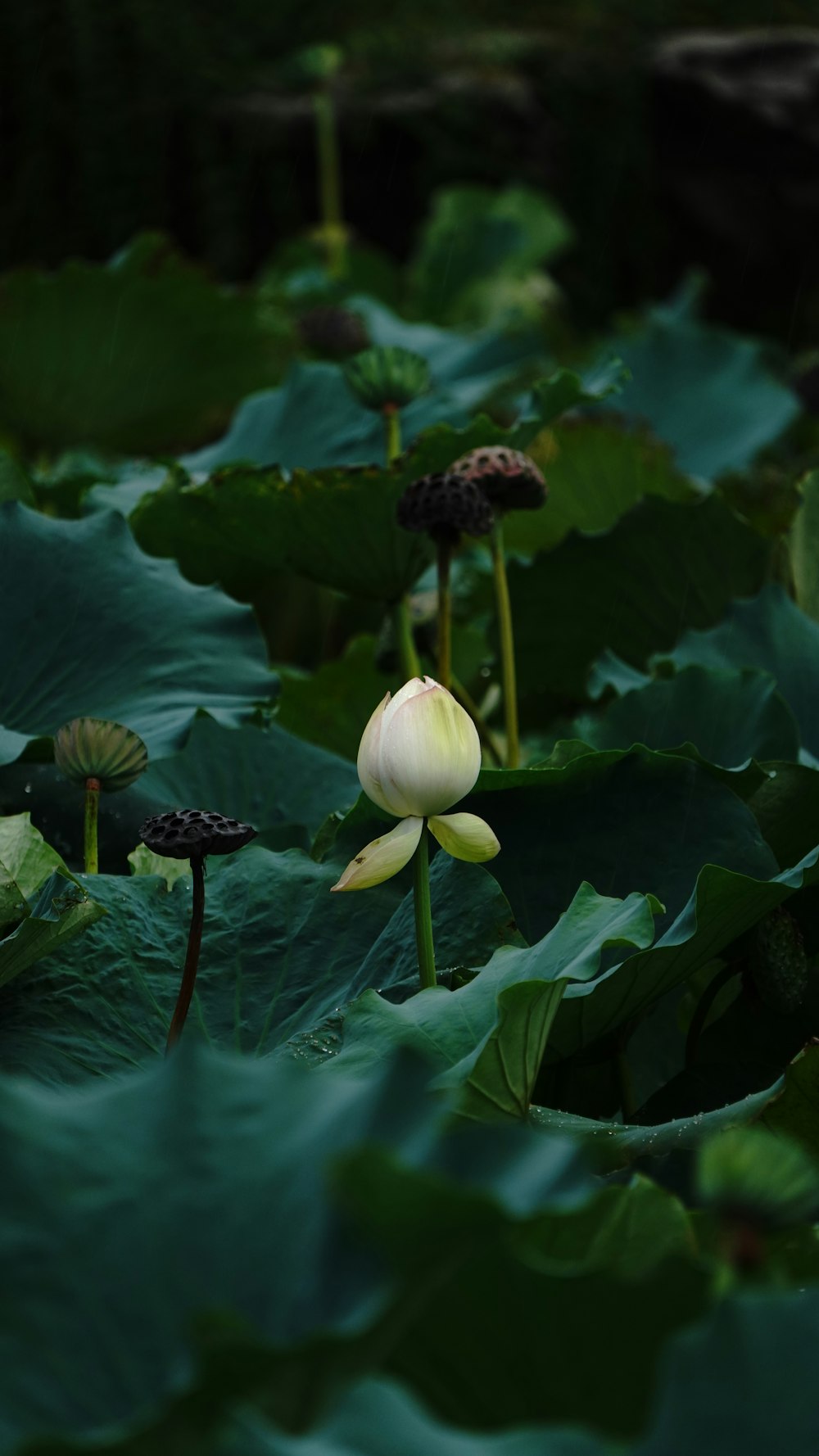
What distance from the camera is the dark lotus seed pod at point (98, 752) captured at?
76 centimetres

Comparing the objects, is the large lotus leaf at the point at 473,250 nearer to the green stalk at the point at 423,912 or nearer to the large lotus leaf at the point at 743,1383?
the green stalk at the point at 423,912

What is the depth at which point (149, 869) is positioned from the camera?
90cm

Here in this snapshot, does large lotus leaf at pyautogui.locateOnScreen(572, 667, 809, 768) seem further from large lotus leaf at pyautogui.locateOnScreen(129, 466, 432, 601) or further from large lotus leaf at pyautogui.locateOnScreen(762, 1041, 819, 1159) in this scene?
large lotus leaf at pyautogui.locateOnScreen(762, 1041, 819, 1159)

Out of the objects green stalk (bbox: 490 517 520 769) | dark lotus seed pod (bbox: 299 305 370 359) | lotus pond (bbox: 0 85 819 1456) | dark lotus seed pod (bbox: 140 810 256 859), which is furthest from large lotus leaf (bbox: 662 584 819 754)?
dark lotus seed pod (bbox: 299 305 370 359)

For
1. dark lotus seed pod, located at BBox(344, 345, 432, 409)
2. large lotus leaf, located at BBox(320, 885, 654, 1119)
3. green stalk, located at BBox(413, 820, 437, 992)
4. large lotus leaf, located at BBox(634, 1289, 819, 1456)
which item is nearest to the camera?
large lotus leaf, located at BBox(634, 1289, 819, 1456)

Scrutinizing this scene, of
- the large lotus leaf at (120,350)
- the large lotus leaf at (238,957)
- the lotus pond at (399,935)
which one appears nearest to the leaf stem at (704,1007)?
the lotus pond at (399,935)

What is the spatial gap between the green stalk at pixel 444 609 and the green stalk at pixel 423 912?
0.86 ft

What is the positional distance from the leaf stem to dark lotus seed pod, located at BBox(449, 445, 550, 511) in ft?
1.10

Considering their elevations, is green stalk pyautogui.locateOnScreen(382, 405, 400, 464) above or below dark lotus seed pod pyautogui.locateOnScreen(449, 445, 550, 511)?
below

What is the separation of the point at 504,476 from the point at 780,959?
1.18 feet

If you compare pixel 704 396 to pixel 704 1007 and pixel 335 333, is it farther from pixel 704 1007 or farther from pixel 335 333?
pixel 704 1007

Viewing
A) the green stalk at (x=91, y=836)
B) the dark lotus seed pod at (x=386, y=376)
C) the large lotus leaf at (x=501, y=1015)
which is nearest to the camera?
the large lotus leaf at (x=501, y=1015)

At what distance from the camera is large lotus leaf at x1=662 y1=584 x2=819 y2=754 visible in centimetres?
104

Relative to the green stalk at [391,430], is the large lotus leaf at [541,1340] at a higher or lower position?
higher
